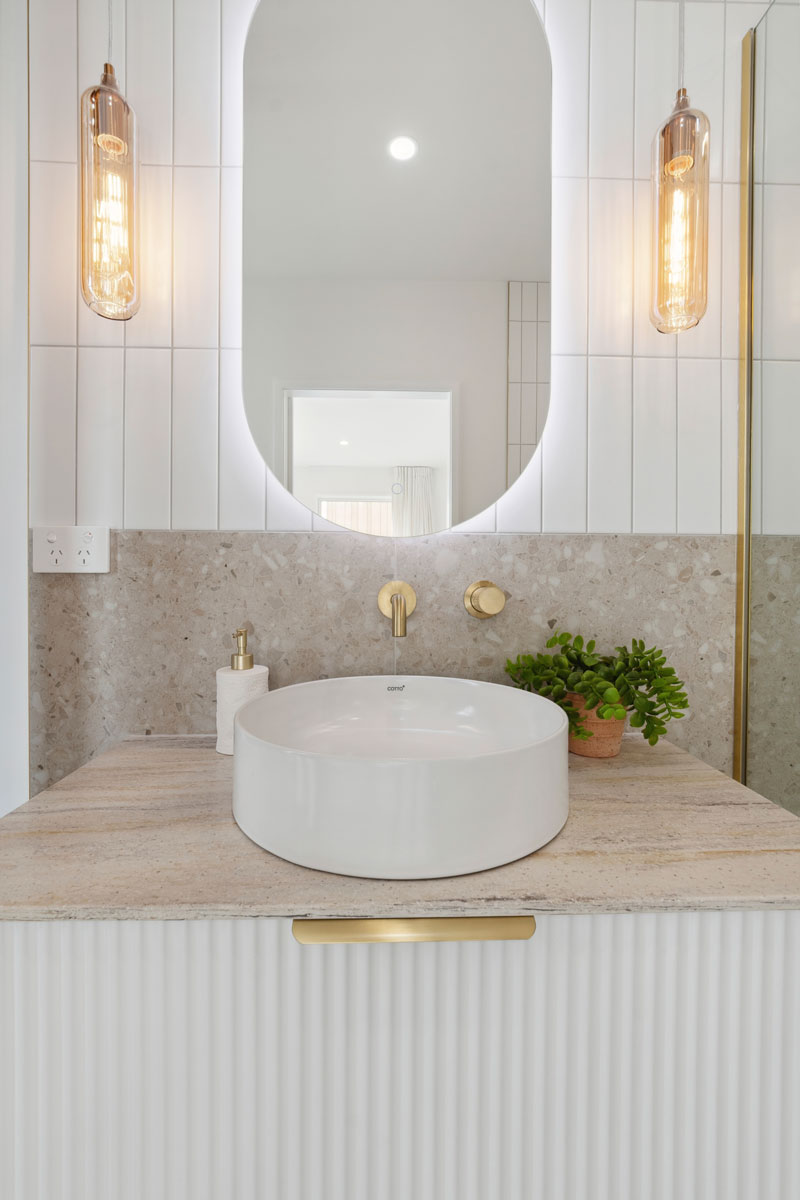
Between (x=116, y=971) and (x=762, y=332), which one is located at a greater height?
(x=762, y=332)

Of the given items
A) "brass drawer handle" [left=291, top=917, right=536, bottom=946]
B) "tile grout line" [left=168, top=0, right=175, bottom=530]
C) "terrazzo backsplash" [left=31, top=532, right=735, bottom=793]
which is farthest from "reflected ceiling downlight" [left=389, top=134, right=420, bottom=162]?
"brass drawer handle" [left=291, top=917, right=536, bottom=946]

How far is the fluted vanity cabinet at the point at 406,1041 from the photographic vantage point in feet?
2.09

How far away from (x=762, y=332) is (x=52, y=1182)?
1580mm

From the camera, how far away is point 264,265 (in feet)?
3.78

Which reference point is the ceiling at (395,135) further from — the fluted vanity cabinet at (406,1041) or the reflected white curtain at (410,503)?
the fluted vanity cabinet at (406,1041)

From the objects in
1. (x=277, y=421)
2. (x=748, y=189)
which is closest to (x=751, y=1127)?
(x=277, y=421)

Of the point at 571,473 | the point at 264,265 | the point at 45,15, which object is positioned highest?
the point at 45,15

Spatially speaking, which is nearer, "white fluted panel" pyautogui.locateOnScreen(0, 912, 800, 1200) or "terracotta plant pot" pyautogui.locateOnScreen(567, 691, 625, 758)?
"white fluted panel" pyautogui.locateOnScreen(0, 912, 800, 1200)

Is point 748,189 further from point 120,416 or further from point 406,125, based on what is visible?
point 120,416

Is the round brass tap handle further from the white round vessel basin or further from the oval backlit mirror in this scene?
the white round vessel basin

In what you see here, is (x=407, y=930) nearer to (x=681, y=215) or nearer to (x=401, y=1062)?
(x=401, y=1062)

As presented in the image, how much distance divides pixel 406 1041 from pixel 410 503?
2.70 ft

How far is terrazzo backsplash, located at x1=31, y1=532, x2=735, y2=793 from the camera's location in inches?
45.9

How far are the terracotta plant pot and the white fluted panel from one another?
0.41m
